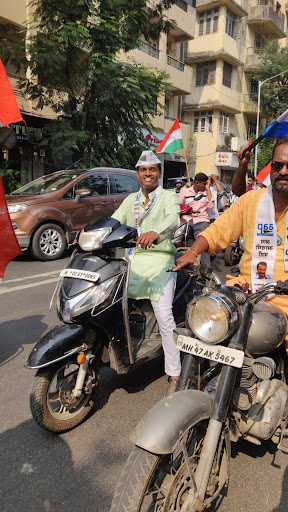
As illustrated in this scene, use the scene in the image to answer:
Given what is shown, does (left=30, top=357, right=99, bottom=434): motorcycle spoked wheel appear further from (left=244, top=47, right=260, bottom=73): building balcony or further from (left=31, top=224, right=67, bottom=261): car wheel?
(left=244, top=47, right=260, bottom=73): building balcony

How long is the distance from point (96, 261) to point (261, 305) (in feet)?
3.82

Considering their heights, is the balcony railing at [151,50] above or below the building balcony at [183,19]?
below

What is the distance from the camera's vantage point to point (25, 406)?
3111 mm

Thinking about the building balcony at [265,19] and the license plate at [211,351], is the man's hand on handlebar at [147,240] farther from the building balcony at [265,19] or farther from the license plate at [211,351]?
the building balcony at [265,19]

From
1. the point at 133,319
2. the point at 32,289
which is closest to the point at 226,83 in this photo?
the point at 32,289

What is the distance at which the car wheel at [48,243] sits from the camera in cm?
819

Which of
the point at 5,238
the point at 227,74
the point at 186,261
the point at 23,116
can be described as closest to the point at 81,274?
the point at 186,261

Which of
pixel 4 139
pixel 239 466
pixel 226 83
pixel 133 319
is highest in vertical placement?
pixel 226 83

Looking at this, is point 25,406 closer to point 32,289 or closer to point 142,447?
point 142,447

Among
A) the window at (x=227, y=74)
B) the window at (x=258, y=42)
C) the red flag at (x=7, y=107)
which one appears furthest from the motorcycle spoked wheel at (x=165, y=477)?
the window at (x=258, y=42)

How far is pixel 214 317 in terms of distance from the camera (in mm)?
1896

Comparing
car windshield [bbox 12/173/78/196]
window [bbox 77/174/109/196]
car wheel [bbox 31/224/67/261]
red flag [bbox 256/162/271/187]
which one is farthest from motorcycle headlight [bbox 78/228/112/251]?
window [bbox 77/174/109/196]

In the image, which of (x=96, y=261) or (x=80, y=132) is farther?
(x=80, y=132)

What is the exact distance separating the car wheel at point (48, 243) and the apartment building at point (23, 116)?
5.45m
